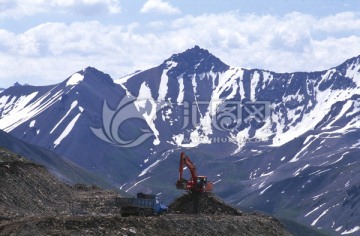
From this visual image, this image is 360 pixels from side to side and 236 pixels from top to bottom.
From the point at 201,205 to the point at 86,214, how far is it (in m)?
11.1

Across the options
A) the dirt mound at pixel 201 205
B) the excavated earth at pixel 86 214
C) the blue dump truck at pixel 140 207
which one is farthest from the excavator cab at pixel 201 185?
the blue dump truck at pixel 140 207

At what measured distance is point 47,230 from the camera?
46844 millimetres

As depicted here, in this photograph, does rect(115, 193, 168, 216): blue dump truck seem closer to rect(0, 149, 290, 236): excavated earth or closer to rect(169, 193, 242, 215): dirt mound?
rect(0, 149, 290, 236): excavated earth

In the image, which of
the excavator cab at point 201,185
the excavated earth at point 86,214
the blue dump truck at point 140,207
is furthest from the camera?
the excavator cab at point 201,185

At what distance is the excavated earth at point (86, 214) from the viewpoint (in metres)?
48.5

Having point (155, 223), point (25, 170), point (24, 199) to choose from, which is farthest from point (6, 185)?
point (155, 223)

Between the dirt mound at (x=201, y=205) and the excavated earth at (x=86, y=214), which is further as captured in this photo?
the dirt mound at (x=201, y=205)

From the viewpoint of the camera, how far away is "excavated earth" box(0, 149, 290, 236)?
159 feet

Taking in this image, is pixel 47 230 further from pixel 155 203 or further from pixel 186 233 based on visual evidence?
pixel 155 203

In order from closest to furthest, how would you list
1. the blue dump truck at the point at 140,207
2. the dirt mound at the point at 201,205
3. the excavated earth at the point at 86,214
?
the excavated earth at the point at 86,214 → the blue dump truck at the point at 140,207 → the dirt mound at the point at 201,205

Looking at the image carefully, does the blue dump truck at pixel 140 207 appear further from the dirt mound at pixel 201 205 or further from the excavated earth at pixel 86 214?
the dirt mound at pixel 201 205

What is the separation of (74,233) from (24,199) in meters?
24.2

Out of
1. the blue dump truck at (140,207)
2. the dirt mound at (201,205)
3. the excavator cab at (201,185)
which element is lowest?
the dirt mound at (201,205)

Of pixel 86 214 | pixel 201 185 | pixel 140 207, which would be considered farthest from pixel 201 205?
pixel 140 207
